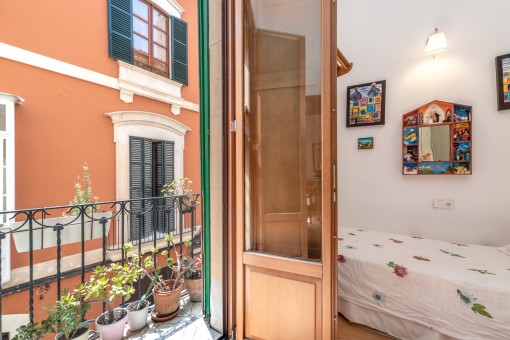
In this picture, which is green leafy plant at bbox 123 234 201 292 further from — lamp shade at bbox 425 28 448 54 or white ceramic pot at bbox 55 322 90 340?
lamp shade at bbox 425 28 448 54

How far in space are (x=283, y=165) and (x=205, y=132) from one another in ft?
1.86

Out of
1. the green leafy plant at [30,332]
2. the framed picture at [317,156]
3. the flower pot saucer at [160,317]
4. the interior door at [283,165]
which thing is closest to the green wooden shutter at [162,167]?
the flower pot saucer at [160,317]

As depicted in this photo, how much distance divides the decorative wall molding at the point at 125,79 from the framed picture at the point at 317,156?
3.12m

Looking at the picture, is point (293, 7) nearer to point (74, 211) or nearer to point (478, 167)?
point (478, 167)

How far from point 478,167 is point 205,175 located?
2650mm

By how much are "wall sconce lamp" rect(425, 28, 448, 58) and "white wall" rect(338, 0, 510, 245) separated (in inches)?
3.0

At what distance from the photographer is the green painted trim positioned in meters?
1.49

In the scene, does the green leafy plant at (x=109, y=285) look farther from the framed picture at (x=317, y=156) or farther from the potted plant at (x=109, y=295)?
the framed picture at (x=317, y=156)

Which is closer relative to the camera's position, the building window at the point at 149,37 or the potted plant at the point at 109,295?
the potted plant at the point at 109,295

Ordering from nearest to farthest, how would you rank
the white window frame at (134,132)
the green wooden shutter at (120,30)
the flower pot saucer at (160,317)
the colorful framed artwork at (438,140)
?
the flower pot saucer at (160,317) → the colorful framed artwork at (438,140) → the green wooden shutter at (120,30) → the white window frame at (134,132)

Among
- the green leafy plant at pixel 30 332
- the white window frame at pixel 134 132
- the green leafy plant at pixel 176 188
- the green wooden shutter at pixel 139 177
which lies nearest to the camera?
the green leafy plant at pixel 30 332

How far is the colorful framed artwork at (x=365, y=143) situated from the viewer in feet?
8.98

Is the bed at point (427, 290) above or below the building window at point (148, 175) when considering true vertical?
below

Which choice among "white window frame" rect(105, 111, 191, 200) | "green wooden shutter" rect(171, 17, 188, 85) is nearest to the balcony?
"white window frame" rect(105, 111, 191, 200)
